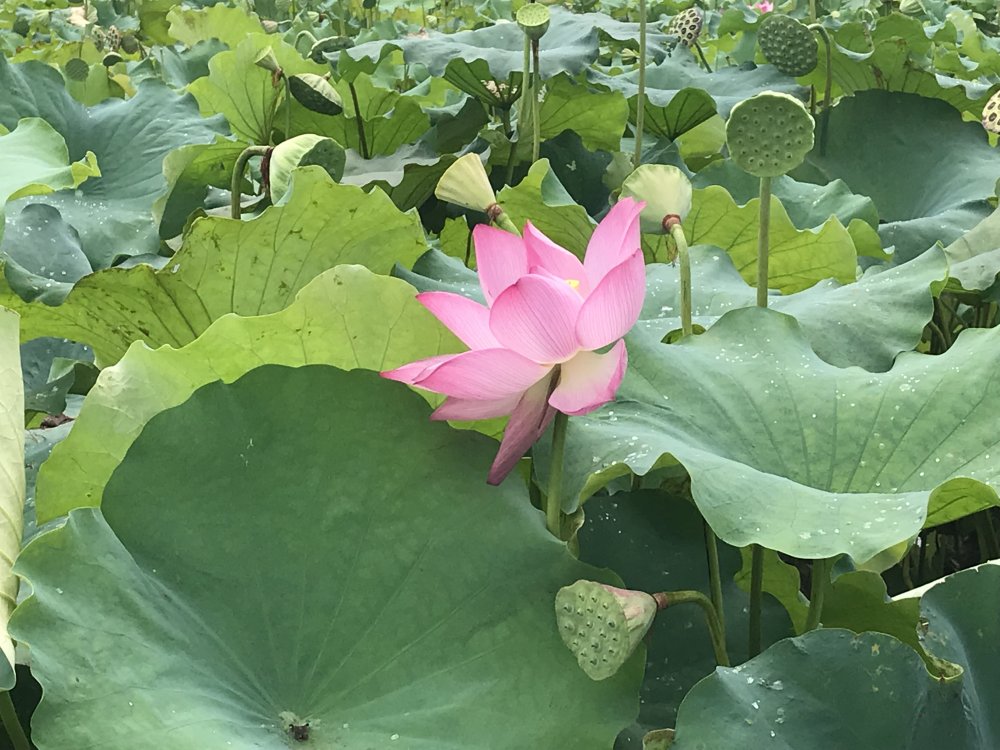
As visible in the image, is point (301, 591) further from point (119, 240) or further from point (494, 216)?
point (119, 240)

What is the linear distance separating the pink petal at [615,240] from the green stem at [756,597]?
7.8 inches

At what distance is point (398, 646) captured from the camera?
50 centimetres

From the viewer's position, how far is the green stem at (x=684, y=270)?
0.67 m

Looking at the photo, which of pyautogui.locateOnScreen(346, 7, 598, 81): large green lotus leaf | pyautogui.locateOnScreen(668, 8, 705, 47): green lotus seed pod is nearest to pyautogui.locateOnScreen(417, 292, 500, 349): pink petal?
pyautogui.locateOnScreen(346, 7, 598, 81): large green lotus leaf

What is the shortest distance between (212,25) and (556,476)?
241cm

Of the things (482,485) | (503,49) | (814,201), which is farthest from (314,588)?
(503,49)

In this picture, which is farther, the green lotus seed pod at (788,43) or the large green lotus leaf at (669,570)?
the green lotus seed pod at (788,43)

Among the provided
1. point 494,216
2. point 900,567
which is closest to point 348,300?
point 494,216

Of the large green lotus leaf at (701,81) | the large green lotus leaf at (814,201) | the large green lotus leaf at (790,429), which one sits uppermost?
the large green lotus leaf at (790,429)

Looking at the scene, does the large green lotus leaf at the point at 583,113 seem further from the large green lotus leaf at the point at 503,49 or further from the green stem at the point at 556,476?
the green stem at the point at 556,476

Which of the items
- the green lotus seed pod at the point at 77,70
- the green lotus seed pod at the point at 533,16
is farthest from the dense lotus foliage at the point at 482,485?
the green lotus seed pod at the point at 77,70

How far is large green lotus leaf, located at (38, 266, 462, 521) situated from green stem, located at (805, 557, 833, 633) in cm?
24

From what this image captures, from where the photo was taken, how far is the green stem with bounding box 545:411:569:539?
534mm

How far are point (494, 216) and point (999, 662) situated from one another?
37cm
